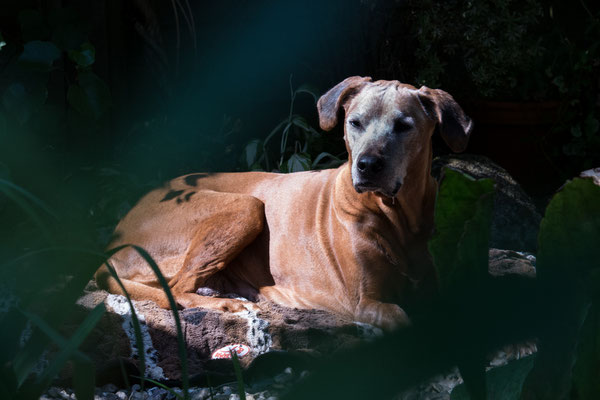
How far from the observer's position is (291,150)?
4438 mm

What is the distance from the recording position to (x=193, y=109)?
444cm

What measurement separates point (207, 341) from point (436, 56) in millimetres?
2936

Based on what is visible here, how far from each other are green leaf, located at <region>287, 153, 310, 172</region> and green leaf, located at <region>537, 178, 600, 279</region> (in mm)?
3074

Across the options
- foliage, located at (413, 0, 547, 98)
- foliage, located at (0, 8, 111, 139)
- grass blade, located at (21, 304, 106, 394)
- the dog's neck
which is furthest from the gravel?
foliage, located at (413, 0, 547, 98)

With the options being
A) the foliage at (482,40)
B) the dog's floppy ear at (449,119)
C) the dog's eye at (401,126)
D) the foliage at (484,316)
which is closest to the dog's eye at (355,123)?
the dog's eye at (401,126)

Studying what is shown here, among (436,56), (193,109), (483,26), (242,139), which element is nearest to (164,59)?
(193,109)

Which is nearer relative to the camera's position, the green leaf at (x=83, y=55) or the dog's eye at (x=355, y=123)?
the dog's eye at (x=355, y=123)

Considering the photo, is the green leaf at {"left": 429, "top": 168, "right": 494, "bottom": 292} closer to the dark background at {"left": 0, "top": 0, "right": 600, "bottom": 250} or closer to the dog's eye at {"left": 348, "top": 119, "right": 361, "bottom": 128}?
the dog's eye at {"left": 348, "top": 119, "right": 361, "bottom": 128}

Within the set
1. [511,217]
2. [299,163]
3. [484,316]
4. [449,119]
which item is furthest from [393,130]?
[484,316]

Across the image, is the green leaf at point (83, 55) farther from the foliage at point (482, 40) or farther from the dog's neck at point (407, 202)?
the foliage at point (482, 40)

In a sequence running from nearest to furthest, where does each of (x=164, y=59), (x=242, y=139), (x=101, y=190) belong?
(x=101, y=190) < (x=164, y=59) < (x=242, y=139)

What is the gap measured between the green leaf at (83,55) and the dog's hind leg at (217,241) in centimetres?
97

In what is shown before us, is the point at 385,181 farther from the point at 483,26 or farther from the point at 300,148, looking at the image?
the point at 483,26

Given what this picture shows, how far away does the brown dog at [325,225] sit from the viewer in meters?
2.45
